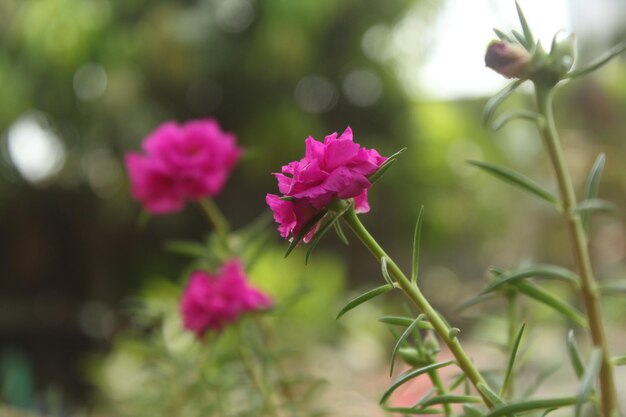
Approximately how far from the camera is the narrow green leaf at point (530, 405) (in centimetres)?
19

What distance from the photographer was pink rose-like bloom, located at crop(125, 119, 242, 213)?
439 mm

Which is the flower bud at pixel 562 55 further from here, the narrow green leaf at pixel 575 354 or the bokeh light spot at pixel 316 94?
the bokeh light spot at pixel 316 94

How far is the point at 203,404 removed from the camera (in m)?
0.48

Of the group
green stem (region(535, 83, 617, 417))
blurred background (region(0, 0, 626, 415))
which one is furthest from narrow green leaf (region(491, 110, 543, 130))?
blurred background (region(0, 0, 626, 415))

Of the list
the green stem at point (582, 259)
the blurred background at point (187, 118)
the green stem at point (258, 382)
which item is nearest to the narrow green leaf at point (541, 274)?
the green stem at point (582, 259)

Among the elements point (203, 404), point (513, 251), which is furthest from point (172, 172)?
point (513, 251)

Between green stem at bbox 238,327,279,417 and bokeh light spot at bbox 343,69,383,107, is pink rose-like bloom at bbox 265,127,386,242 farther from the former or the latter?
bokeh light spot at bbox 343,69,383,107

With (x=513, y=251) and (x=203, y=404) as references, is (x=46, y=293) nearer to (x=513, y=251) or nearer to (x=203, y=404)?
(x=513, y=251)

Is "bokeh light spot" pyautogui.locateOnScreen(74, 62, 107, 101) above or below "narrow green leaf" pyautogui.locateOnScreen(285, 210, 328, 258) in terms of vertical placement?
above

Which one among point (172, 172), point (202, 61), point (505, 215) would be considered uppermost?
point (202, 61)

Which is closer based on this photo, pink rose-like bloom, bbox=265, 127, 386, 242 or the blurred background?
pink rose-like bloom, bbox=265, 127, 386, 242

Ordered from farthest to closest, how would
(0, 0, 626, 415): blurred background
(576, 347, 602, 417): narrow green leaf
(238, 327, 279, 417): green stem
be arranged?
(0, 0, 626, 415): blurred background, (238, 327, 279, 417): green stem, (576, 347, 602, 417): narrow green leaf

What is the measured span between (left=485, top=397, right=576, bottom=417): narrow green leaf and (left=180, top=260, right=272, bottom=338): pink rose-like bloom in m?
Answer: 0.25

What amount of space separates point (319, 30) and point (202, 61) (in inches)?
15.2
